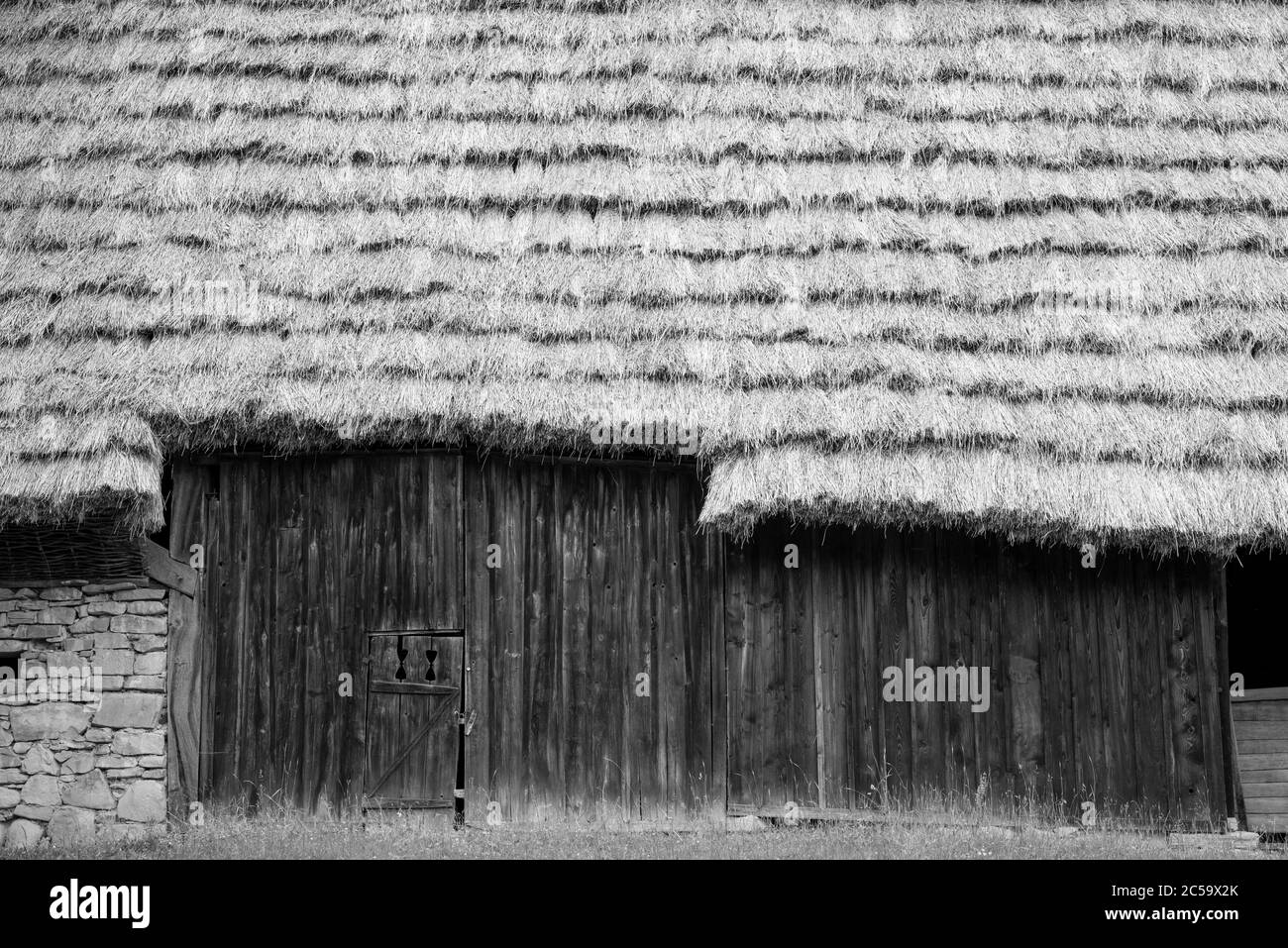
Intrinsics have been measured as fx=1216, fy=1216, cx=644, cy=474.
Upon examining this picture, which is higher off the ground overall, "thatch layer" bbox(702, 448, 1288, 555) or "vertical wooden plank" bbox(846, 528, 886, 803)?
"thatch layer" bbox(702, 448, 1288, 555)

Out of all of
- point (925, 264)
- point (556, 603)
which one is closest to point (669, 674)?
point (556, 603)

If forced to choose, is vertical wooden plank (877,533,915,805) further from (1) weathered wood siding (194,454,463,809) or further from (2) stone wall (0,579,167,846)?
(2) stone wall (0,579,167,846)

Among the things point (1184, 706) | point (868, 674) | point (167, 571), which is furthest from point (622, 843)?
point (1184, 706)

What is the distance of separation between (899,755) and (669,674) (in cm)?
A: 163

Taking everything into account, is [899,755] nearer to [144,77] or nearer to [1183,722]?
[1183,722]

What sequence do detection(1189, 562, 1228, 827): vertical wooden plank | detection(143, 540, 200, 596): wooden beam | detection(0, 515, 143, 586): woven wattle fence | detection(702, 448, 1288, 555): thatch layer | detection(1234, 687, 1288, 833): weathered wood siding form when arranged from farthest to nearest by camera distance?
1. detection(1234, 687, 1288, 833): weathered wood siding
2. detection(1189, 562, 1228, 827): vertical wooden plank
3. detection(143, 540, 200, 596): wooden beam
4. detection(0, 515, 143, 586): woven wattle fence
5. detection(702, 448, 1288, 555): thatch layer

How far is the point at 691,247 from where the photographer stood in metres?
8.66

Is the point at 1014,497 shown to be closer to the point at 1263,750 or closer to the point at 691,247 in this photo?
the point at 691,247

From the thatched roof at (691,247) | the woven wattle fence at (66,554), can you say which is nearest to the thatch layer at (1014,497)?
the thatched roof at (691,247)

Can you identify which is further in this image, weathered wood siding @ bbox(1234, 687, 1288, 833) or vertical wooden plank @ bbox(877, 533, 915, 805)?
weathered wood siding @ bbox(1234, 687, 1288, 833)

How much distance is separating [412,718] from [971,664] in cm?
380

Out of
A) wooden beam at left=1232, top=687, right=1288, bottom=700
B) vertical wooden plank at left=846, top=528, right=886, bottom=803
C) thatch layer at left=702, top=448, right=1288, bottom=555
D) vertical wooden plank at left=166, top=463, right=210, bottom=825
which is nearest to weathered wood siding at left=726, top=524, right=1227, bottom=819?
vertical wooden plank at left=846, top=528, right=886, bottom=803

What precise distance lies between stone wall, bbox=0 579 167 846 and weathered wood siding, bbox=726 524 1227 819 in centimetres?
387

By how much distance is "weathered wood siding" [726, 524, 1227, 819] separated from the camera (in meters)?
8.15
